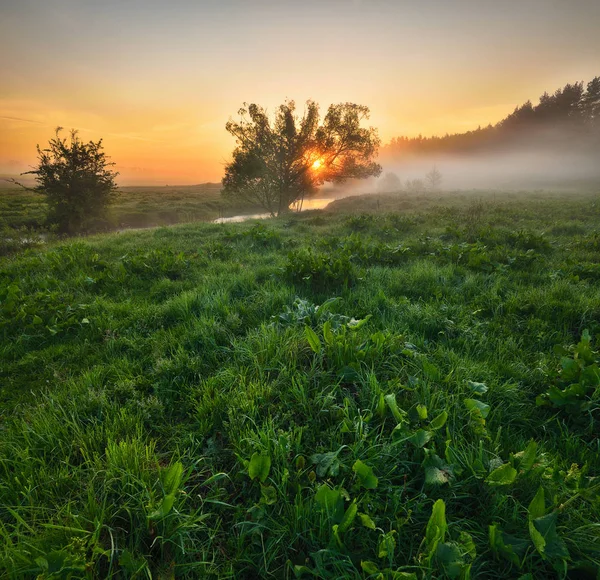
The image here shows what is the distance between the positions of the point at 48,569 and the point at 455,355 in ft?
11.4

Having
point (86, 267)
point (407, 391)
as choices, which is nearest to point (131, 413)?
point (407, 391)

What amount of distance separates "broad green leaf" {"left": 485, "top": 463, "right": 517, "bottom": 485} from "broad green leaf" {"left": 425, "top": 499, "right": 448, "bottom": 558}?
0.50 metres

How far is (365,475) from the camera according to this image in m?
1.72

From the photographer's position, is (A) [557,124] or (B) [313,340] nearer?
(B) [313,340]

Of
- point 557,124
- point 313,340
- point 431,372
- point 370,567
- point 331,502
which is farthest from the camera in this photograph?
point 557,124

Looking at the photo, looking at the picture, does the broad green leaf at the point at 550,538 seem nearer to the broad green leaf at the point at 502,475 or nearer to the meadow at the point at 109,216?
the broad green leaf at the point at 502,475

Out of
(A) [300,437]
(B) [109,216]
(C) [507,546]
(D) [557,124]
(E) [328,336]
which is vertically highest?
(D) [557,124]

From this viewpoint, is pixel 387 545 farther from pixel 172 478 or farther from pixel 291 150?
pixel 291 150

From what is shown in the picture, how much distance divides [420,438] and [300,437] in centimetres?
84

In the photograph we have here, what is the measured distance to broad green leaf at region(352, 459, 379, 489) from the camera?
5.56ft

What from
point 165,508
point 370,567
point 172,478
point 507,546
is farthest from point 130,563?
point 507,546

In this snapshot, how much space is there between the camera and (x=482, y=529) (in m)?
1.63

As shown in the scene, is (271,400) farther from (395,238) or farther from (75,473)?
(395,238)

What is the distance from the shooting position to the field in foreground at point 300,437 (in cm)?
152
